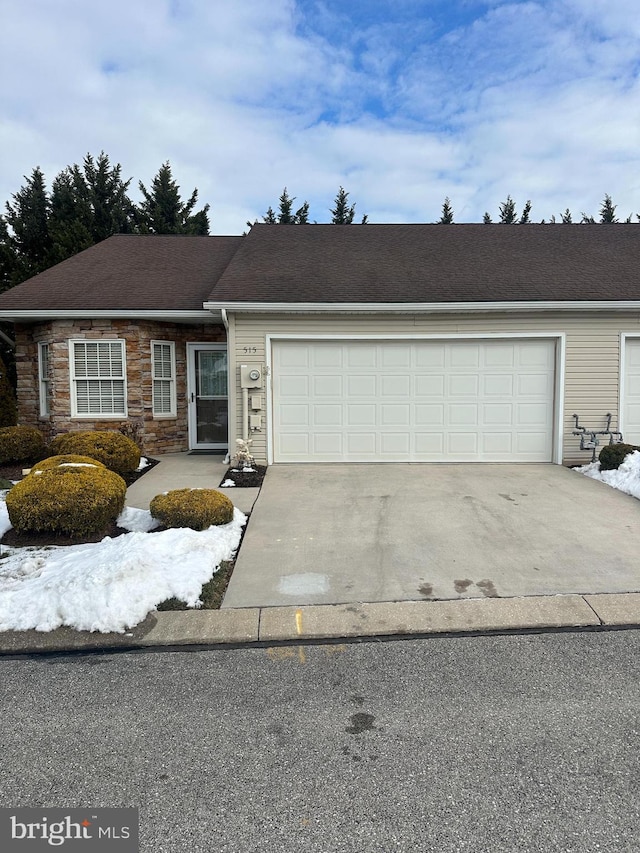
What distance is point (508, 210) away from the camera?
2919 cm

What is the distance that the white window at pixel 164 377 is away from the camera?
34.0ft

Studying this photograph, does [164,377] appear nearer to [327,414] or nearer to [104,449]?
[104,449]

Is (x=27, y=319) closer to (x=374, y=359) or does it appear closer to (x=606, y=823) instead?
(x=374, y=359)

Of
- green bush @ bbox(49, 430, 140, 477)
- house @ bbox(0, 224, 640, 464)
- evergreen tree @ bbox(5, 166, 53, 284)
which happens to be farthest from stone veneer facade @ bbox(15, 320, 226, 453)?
evergreen tree @ bbox(5, 166, 53, 284)

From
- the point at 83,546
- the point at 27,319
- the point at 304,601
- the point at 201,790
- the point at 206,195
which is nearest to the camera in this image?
the point at 201,790

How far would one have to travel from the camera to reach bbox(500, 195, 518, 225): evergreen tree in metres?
29.2

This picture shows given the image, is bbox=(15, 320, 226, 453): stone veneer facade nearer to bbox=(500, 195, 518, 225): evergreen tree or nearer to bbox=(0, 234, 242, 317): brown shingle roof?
bbox=(0, 234, 242, 317): brown shingle roof

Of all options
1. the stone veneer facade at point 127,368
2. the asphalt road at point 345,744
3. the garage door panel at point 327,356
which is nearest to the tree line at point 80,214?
the stone veneer facade at point 127,368

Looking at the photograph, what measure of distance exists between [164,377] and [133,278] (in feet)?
7.58

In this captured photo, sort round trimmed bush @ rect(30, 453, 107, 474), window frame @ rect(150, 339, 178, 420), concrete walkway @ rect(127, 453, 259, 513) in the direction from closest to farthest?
1. round trimmed bush @ rect(30, 453, 107, 474)
2. concrete walkway @ rect(127, 453, 259, 513)
3. window frame @ rect(150, 339, 178, 420)

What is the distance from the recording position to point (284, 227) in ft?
42.4

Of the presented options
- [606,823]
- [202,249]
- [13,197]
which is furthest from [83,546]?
[13,197]

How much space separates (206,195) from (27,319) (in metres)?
18.0

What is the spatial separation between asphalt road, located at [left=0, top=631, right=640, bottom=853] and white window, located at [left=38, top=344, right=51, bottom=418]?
8183 mm
